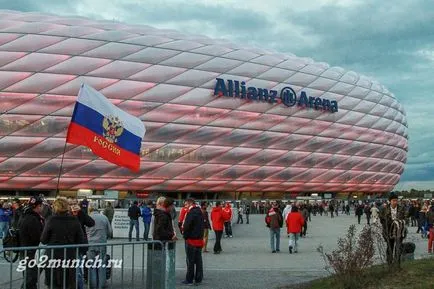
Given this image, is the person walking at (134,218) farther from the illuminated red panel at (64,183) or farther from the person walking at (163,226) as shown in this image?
the illuminated red panel at (64,183)

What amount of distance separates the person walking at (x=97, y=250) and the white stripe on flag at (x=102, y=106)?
7.06 feet

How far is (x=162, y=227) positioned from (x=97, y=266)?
2751 millimetres

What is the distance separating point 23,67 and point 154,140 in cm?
1131

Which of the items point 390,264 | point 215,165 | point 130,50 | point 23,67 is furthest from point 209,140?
point 390,264

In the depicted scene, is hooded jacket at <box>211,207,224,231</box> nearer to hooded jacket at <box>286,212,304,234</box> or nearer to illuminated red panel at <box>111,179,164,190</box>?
hooded jacket at <box>286,212,304,234</box>

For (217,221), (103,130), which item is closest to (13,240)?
(103,130)

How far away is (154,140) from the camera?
50625mm

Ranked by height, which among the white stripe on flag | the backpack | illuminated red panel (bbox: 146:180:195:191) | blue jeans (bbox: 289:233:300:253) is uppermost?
illuminated red panel (bbox: 146:180:195:191)

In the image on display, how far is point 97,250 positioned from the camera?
9.01m

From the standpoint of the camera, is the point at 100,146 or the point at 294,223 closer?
the point at 100,146

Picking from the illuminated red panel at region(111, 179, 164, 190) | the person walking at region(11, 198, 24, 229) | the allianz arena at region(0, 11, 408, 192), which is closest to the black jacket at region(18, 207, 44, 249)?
the person walking at region(11, 198, 24, 229)

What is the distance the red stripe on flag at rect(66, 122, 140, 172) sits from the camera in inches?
364

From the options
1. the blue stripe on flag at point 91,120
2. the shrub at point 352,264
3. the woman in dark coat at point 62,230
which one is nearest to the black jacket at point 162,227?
the blue stripe on flag at point 91,120

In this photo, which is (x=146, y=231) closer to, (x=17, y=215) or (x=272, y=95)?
(x=17, y=215)
